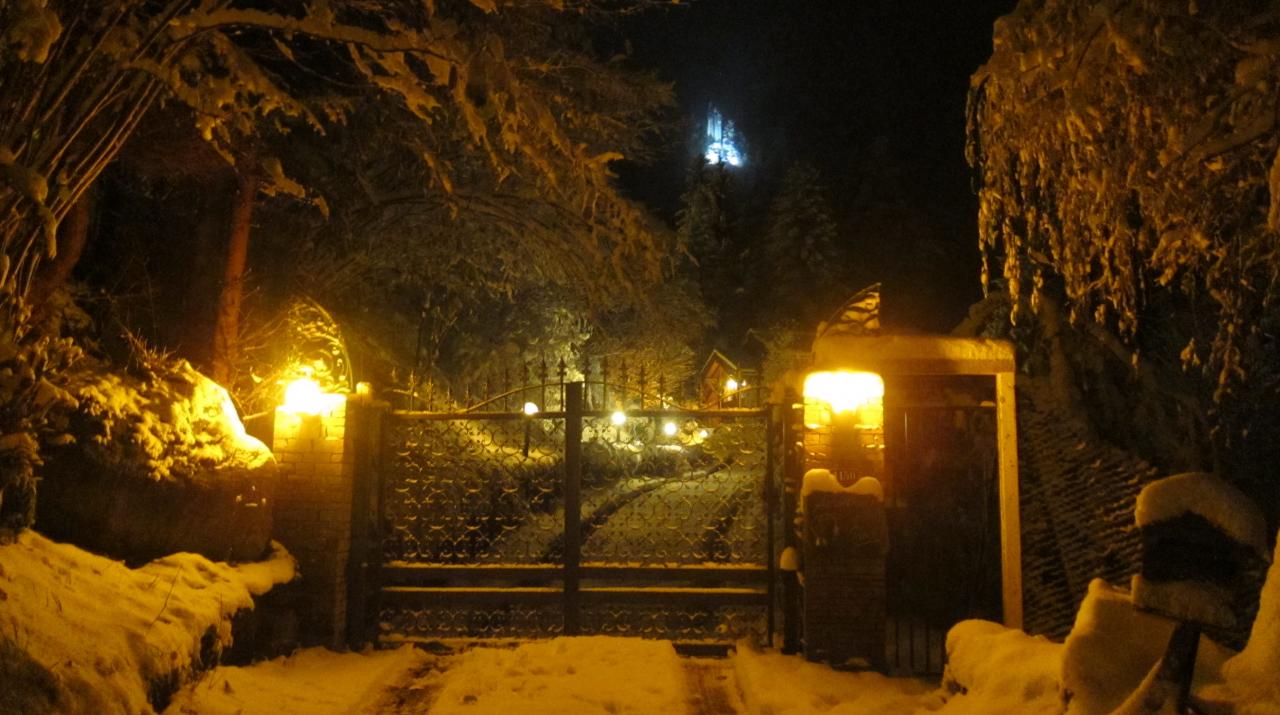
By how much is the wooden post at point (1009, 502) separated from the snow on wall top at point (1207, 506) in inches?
123

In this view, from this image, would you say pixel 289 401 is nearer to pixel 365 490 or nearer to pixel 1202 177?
pixel 365 490

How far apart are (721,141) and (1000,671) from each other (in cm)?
7622

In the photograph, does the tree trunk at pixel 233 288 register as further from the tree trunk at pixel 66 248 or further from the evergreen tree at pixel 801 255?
the evergreen tree at pixel 801 255

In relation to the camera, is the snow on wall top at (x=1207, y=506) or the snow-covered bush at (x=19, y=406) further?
the snow-covered bush at (x=19, y=406)

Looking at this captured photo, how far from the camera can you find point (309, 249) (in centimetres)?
949

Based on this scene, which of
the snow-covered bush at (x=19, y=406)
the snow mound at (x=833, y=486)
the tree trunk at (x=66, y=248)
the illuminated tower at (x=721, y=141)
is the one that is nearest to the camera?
the snow-covered bush at (x=19, y=406)

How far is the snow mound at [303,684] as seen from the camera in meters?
4.79

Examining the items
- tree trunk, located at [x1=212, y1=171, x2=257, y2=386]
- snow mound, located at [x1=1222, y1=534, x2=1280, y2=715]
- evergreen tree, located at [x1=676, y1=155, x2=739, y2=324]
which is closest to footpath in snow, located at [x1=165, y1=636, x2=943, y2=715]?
snow mound, located at [x1=1222, y1=534, x2=1280, y2=715]

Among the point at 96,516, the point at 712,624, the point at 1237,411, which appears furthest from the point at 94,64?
the point at 1237,411

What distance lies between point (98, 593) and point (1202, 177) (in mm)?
6192

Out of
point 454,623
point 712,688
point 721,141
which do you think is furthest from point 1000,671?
point 721,141

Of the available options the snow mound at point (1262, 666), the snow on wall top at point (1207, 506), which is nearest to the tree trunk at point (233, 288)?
the snow on wall top at point (1207, 506)

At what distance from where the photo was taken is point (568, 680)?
5.79 meters

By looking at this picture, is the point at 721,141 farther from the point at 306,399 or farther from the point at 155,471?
the point at 155,471
